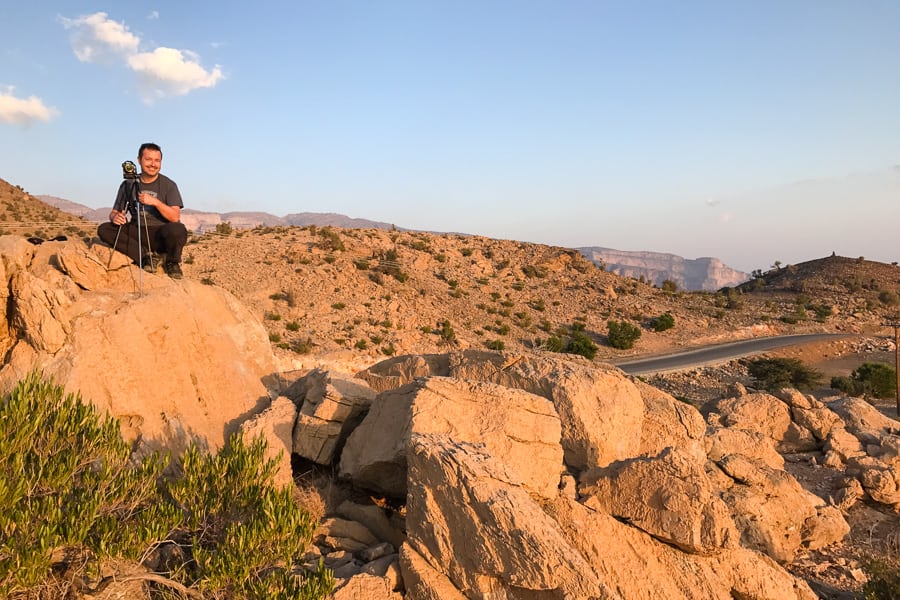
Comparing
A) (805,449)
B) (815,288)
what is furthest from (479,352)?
(815,288)

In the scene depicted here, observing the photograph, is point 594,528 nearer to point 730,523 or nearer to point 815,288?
point 730,523

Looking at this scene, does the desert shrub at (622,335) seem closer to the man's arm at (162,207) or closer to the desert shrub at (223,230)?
the desert shrub at (223,230)

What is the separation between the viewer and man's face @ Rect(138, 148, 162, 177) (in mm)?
7145

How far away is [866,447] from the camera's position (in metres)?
12.8

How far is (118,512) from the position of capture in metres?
4.68

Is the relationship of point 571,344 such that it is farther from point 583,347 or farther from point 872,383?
point 872,383

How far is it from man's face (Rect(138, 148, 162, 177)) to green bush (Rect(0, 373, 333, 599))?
11.2 ft

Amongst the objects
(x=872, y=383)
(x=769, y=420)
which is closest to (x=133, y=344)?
(x=769, y=420)

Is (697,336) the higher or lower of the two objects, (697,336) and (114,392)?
the lower

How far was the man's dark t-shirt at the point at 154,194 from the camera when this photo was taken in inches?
286

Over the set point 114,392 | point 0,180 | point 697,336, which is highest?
point 0,180

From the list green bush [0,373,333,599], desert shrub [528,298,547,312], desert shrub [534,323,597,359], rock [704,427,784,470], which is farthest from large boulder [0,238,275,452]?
desert shrub [528,298,547,312]

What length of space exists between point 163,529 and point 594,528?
4258 millimetres

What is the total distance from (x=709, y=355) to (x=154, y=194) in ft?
108
